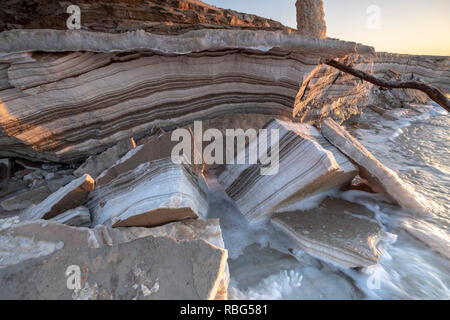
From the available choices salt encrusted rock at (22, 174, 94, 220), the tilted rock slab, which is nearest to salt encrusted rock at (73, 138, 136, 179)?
the tilted rock slab

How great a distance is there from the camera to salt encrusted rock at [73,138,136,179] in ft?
6.72

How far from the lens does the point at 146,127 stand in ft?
7.57

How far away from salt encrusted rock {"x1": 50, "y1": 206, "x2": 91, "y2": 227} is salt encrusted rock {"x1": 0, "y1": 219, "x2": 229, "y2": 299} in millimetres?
205

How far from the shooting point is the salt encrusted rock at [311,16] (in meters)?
5.09

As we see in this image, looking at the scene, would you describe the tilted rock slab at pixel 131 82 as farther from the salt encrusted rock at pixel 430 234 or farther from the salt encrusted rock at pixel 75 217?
the salt encrusted rock at pixel 430 234

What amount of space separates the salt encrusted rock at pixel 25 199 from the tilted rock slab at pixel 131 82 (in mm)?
388

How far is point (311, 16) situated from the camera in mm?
5148

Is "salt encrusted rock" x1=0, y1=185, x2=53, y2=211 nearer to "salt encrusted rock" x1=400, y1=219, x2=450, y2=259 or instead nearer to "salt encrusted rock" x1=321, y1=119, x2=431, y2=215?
"salt encrusted rock" x1=321, y1=119, x2=431, y2=215

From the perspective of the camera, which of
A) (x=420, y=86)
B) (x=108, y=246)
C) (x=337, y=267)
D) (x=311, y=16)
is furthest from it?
(x=311, y=16)

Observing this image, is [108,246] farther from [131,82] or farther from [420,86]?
[420,86]

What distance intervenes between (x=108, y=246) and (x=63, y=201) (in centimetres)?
72

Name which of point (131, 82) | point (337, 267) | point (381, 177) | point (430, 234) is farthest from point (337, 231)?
point (131, 82)

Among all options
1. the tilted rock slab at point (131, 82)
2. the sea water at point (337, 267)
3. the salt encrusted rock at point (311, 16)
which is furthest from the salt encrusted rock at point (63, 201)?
the salt encrusted rock at point (311, 16)
